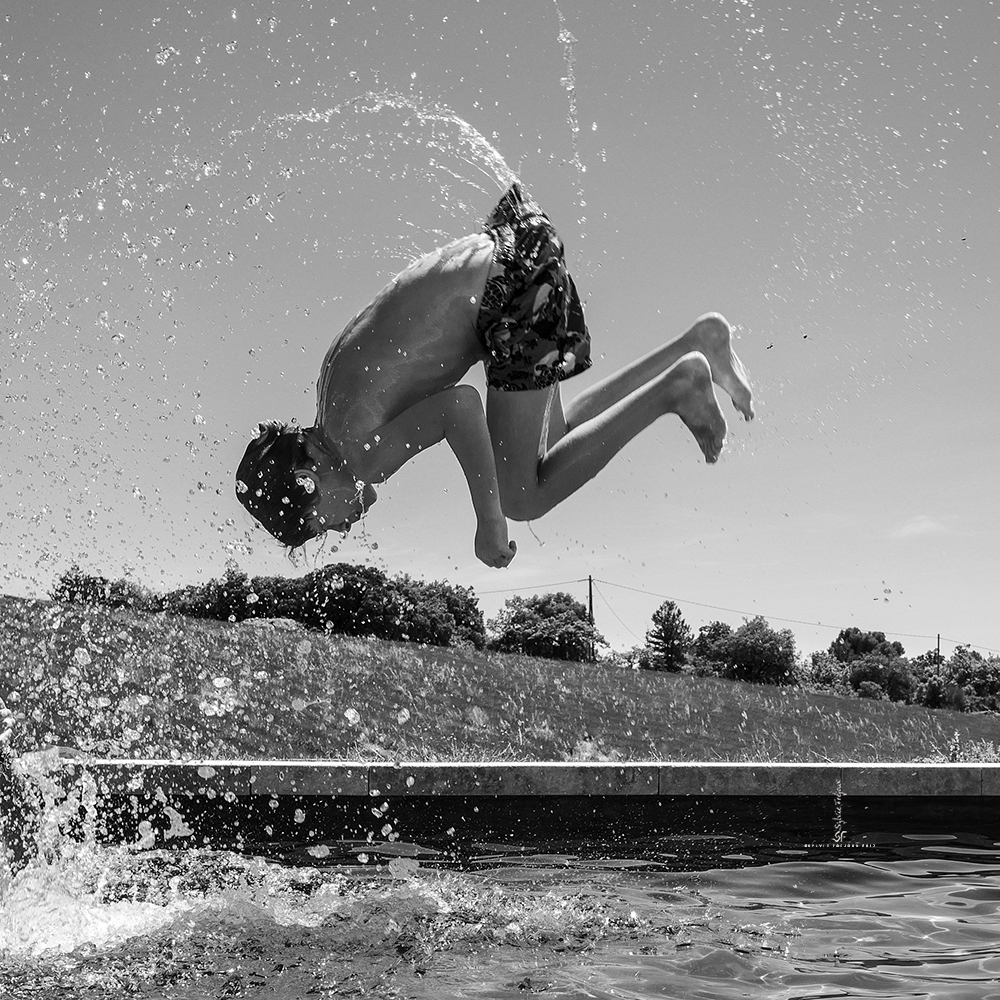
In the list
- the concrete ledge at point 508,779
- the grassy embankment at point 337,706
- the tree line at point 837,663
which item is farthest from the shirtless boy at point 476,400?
the tree line at point 837,663

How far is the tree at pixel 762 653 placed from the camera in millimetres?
65125

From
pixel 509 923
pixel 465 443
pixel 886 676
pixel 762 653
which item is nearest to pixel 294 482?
pixel 465 443

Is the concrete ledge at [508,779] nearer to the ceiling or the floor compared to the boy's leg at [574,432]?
nearer to the floor

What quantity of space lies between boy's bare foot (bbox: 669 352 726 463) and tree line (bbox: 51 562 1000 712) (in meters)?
1.90

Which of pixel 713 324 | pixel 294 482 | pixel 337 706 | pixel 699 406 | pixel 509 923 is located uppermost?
pixel 713 324

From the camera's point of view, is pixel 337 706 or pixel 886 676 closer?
pixel 337 706

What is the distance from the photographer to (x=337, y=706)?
30.6ft

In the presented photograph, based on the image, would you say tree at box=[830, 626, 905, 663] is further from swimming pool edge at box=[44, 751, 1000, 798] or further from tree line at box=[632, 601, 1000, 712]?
swimming pool edge at box=[44, 751, 1000, 798]

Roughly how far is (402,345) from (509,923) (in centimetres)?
197

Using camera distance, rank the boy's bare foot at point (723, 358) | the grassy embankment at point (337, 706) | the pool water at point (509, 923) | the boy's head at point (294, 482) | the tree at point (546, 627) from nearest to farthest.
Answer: the pool water at point (509, 923), the boy's head at point (294, 482), the boy's bare foot at point (723, 358), the grassy embankment at point (337, 706), the tree at point (546, 627)

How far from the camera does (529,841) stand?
4773 millimetres

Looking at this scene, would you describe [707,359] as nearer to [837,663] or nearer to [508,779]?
[508,779]

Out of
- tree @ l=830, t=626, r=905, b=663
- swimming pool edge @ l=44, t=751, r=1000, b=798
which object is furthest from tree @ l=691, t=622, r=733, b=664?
swimming pool edge @ l=44, t=751, r=1000, b=798

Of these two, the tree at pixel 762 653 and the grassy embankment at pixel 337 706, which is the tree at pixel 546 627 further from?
the grassy embankment at pixel 337 706
